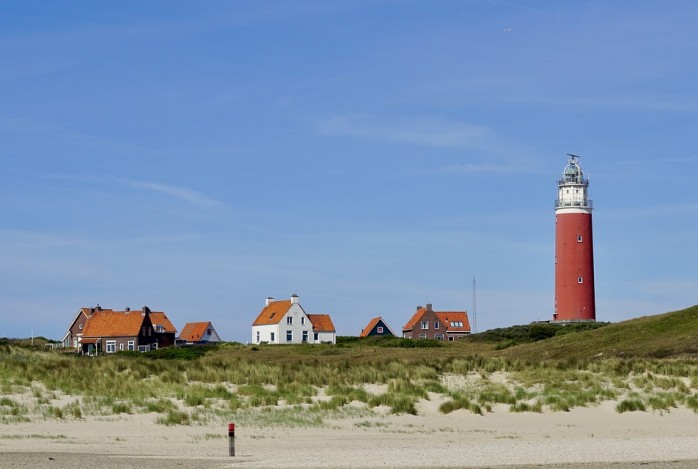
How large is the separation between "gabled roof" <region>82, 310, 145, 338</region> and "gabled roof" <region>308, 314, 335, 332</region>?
49.0ft

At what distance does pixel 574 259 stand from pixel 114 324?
3971cm

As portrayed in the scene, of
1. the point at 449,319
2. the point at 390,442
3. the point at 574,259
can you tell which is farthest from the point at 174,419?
the point at 449,319

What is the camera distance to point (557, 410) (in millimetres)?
28484

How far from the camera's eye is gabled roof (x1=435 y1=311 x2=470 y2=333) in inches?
4176

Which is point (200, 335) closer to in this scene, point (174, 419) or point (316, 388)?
point (316, 388)

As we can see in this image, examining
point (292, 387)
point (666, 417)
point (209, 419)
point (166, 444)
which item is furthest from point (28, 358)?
point (666, 417)

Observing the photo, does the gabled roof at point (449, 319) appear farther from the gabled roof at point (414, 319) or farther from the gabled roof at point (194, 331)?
the gabled roof at point (194, 331)

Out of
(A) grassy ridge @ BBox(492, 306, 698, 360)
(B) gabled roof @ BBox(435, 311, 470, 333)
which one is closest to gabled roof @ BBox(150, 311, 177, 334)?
(B) gabled roof @ BBox(435, 311, 470, 333)

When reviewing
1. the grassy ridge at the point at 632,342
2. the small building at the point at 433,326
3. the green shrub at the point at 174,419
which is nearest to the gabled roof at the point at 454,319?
the small building at the point at 433,326

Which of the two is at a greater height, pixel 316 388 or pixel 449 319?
pixel 449 319

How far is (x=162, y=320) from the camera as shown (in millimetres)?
100125

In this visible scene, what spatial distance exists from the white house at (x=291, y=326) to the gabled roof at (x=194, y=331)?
7.59 m

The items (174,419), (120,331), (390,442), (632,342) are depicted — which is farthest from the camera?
(120,331)

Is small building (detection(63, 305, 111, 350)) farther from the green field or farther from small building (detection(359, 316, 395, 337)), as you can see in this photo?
the green field
